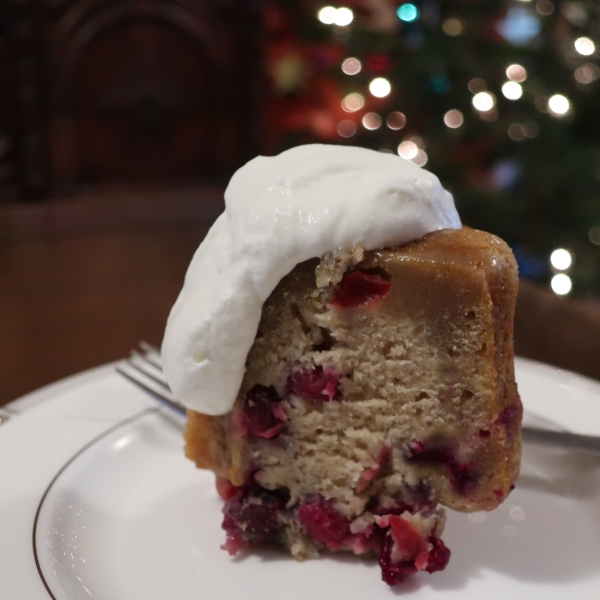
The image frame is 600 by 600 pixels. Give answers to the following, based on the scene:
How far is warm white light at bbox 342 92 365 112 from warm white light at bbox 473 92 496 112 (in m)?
1.21

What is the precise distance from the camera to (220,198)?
4695 millimetres

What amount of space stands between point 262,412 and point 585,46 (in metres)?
2.50

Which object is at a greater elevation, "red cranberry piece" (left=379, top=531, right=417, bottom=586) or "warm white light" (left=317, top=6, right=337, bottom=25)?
"warm white light" (left=317, top=6, right=337, bottom=25)

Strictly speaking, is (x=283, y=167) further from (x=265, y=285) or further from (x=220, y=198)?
(x=220, y=198)

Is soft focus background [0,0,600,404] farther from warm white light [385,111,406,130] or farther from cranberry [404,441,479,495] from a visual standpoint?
cranberry [404,441,479,495]

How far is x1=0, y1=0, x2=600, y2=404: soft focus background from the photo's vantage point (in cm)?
244

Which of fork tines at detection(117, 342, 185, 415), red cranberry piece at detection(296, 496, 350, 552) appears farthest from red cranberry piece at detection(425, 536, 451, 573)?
fork tines at detection(117, 342, 185, 415)

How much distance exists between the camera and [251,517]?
112 cm

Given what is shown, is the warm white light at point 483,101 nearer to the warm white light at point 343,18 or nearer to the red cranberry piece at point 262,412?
the warm white light at point 343,18

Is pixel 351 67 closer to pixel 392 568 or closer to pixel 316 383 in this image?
pixel 316 383

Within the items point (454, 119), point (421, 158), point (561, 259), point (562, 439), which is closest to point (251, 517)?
point (562, 439)

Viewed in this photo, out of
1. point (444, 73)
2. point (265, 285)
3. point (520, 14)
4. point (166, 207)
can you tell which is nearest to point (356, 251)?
point (265, 285)

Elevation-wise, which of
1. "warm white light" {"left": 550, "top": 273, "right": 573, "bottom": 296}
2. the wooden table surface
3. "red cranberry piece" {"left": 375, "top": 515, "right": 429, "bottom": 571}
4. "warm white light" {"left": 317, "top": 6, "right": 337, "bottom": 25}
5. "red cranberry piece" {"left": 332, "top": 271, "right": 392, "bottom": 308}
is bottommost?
the wooden table surface

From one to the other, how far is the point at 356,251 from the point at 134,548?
64 centimetres
